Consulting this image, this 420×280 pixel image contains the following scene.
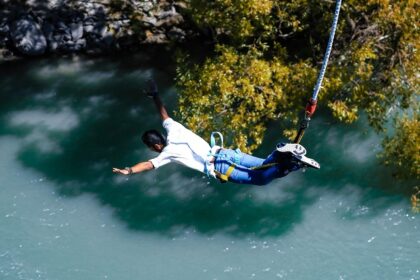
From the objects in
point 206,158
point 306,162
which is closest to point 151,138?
point 206,158

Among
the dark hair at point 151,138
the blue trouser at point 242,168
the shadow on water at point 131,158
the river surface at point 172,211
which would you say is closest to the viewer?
the dark hair at point 151,138

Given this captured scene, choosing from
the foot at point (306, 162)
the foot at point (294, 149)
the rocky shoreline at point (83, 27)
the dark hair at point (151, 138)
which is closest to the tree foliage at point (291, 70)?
the dark hair at point (151, 138)

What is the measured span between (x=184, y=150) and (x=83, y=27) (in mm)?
6213

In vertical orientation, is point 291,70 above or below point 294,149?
below

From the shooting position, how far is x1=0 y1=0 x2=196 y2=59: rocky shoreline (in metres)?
13.7

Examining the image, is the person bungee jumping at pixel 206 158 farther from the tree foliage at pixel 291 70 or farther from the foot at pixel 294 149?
the tree foliage at pixel 291 70

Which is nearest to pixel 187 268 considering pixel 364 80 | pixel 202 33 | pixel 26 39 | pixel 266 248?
pixel 266 248

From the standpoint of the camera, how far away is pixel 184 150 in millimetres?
8289

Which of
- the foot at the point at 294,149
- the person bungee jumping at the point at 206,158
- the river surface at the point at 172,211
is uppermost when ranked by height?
the foot at the point at 294,149

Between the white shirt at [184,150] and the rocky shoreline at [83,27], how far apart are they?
5503 mm

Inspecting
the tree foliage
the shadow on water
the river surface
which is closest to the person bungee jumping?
the tree foliage

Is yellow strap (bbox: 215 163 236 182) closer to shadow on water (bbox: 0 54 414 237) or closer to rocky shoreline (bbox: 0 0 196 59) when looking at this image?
shadow on water (bbox: 0 54 414 237)

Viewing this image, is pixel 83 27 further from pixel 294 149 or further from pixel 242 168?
pixel 294 149

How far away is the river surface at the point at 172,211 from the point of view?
Result: 35.6ft
